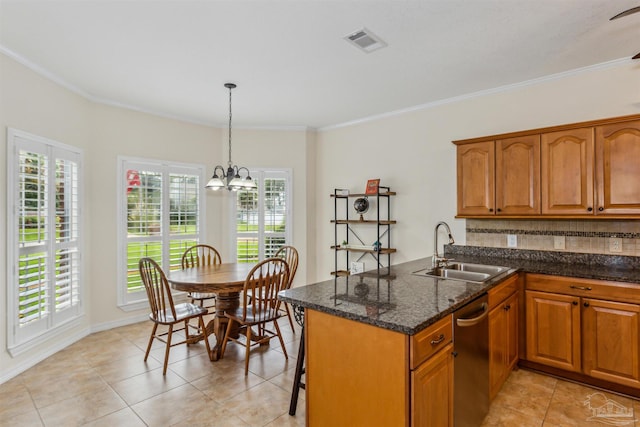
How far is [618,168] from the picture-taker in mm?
2684

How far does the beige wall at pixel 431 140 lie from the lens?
3023 millimetres

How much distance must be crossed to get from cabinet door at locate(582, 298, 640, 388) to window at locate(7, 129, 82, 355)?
4645 millimetres

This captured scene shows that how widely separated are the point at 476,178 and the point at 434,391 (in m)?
2.36

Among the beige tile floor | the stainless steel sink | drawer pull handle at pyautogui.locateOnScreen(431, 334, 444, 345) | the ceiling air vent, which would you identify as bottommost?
the beige tile floor

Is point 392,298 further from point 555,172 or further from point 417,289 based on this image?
point 555,172

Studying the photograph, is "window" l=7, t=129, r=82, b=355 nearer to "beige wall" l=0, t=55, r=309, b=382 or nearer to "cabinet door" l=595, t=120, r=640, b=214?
"beige wall" l=0, t=55, r=309, b=382

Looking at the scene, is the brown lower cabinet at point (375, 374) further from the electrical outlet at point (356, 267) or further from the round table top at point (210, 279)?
the electrical outlet at point (356, 267)

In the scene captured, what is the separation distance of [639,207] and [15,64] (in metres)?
5.27

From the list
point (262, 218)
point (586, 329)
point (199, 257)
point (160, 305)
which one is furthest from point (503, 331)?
point (199, 257)

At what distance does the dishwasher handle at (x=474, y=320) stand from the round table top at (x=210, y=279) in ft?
6.36

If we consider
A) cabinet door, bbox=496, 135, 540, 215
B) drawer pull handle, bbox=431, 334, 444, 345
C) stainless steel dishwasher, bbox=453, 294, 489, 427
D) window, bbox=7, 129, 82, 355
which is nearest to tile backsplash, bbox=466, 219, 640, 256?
cabinet door, bbox=496, 135, 540, 215

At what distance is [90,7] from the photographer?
2.19 metres

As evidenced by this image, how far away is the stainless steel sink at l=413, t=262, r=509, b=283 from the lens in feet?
8.88

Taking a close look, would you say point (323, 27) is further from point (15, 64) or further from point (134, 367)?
point (134, 367)
